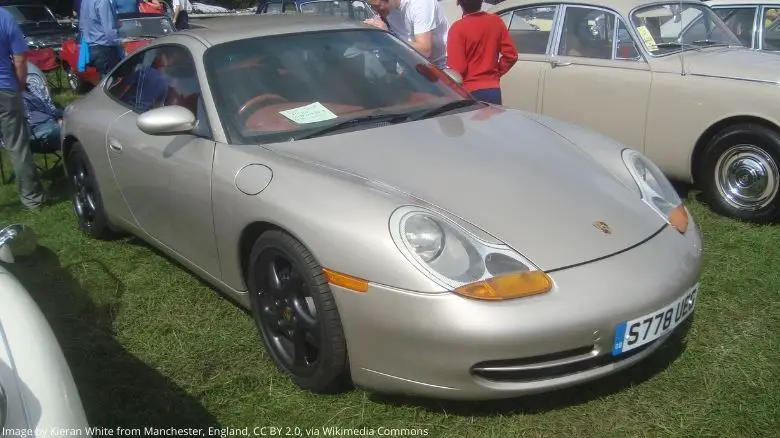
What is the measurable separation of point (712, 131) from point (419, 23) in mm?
2183

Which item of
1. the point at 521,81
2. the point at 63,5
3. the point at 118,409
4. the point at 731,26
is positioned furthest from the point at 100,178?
the point at 63,5

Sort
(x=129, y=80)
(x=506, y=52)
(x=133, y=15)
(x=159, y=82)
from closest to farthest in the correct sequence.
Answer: (x=159, y=82) → (x=129, y=80) → (x=506, y=52) → (x=133, y=15)

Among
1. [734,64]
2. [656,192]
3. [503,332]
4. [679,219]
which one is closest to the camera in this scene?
[503,332]

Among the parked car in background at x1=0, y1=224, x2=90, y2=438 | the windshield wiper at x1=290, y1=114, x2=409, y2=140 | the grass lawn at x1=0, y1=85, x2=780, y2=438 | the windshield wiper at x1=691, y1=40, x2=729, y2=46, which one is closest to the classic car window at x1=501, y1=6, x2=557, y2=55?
the windshield wiper at x1=691, y1=40, x2=729, y2=46

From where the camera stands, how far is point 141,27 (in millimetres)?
10781

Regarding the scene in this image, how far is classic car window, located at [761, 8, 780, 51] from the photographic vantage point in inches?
243

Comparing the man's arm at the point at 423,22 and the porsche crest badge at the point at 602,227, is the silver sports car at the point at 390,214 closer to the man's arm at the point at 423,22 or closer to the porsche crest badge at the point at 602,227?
the porsche crest badge at the point at 602,227

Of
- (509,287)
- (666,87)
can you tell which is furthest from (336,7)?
(509,287)

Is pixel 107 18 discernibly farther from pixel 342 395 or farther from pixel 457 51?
pixel 342 395

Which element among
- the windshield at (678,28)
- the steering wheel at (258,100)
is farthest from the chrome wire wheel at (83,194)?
the windshield at (678,28)

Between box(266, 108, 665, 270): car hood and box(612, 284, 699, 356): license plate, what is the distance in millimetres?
253

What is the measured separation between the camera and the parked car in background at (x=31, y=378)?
67.3 inches

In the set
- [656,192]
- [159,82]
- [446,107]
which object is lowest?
[656,192]

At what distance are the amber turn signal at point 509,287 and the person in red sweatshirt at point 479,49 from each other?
2.64m
